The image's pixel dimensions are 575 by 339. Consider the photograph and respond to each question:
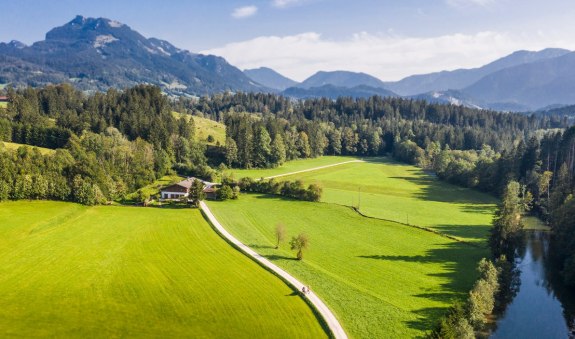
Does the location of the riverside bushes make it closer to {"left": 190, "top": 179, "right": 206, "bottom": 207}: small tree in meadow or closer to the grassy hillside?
{"left": 190, "top": 179, "right": 206, "bottom": 207}: small tree in meadow

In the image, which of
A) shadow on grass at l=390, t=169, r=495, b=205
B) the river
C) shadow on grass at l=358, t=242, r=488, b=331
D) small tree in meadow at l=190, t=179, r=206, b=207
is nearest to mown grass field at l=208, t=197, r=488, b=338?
shadow on grass at l=358, t=242, r=488, b=331

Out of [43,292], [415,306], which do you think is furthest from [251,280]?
[43,292]

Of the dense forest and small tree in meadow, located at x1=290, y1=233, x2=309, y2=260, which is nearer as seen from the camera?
small tree in meadow, located at x1=290, y1=233, x2=309, y2=260

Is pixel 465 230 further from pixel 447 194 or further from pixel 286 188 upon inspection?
pixel 286 188

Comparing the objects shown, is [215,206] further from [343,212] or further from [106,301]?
[106,301]

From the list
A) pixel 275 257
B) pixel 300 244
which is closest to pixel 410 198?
pixel 300 244
